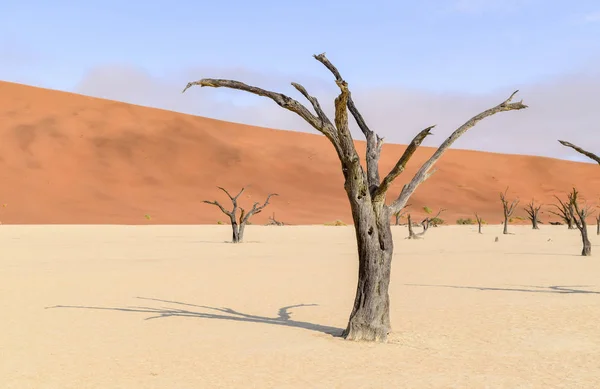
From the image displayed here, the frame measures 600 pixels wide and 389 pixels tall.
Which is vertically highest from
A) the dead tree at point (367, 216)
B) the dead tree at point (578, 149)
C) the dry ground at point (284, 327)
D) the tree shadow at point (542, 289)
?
the dead tree at point (578, 149)

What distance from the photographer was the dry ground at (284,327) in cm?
685

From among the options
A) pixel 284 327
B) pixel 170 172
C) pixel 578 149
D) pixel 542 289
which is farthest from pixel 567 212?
pixel 170 172

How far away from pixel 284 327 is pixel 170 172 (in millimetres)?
64716

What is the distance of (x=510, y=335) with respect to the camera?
890cm

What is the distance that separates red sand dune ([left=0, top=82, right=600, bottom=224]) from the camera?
6197 cm

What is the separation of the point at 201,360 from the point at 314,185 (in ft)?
235

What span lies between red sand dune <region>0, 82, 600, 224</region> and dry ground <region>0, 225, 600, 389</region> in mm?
43583

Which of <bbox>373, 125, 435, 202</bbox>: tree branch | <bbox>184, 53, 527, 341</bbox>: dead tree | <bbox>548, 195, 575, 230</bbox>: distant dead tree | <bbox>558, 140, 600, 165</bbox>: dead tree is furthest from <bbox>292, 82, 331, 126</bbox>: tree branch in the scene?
<bbox>548, 195, 575, 230</bbox>: distant dead tree

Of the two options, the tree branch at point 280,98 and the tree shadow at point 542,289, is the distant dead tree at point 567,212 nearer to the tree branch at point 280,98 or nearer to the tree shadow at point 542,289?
the tree shadow at point 542,289

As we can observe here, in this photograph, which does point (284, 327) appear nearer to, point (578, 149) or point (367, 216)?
point (367, 216)

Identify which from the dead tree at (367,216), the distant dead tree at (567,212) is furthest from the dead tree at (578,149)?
the distant dead tree at (567,212)

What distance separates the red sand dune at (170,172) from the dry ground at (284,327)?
143ft

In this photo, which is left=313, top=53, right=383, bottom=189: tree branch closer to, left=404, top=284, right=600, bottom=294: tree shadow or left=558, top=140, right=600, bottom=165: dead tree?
left=558, top=140, right=600, bottom=165: dead tree

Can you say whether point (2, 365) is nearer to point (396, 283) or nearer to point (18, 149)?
point (396, 283)
